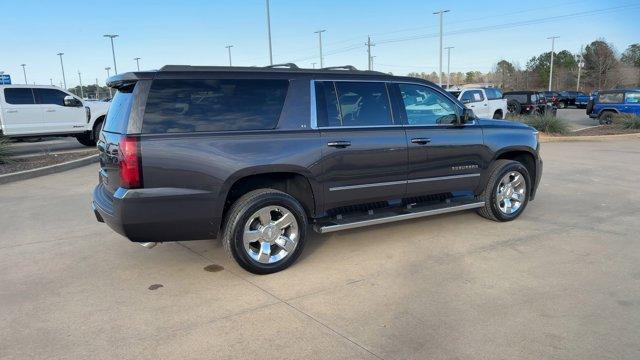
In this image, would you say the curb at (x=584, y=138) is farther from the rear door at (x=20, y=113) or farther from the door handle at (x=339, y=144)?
the rear door at (x=20, y=113)

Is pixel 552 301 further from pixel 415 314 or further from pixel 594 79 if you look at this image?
pixel 594 79

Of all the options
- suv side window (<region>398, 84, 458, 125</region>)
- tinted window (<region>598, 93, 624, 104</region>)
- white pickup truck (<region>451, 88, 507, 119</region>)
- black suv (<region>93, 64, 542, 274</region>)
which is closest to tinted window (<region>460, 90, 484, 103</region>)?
white pickup truck (<region>451, 88, 507, 119</region>)

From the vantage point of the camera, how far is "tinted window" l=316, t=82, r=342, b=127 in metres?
4.76

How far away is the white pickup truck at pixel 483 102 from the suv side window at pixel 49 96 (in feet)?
46.5

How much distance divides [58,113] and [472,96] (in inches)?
587

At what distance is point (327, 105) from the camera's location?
4820mm

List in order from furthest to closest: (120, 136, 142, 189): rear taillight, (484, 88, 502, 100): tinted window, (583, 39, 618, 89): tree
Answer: (583, 39, 618, 89): tree, (484, 88, 502, 100): tinted window, (120, 136, 142, 189): rear taillight

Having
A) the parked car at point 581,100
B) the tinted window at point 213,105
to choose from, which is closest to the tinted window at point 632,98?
the tinted window at point 213,105

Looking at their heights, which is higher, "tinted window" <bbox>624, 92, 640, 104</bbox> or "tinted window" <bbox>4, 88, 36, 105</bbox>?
"tinted window" <bbox>4, 88, 36, 105</bbox>

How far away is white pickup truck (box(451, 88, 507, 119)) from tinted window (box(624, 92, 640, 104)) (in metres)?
5.90

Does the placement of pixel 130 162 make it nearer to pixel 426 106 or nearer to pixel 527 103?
pixel 426 106

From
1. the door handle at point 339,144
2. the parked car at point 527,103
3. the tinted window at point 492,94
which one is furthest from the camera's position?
the parked car at point 527,103

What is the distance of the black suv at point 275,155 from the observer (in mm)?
4023

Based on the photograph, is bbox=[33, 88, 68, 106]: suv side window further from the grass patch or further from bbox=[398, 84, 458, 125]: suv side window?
the grass patch
